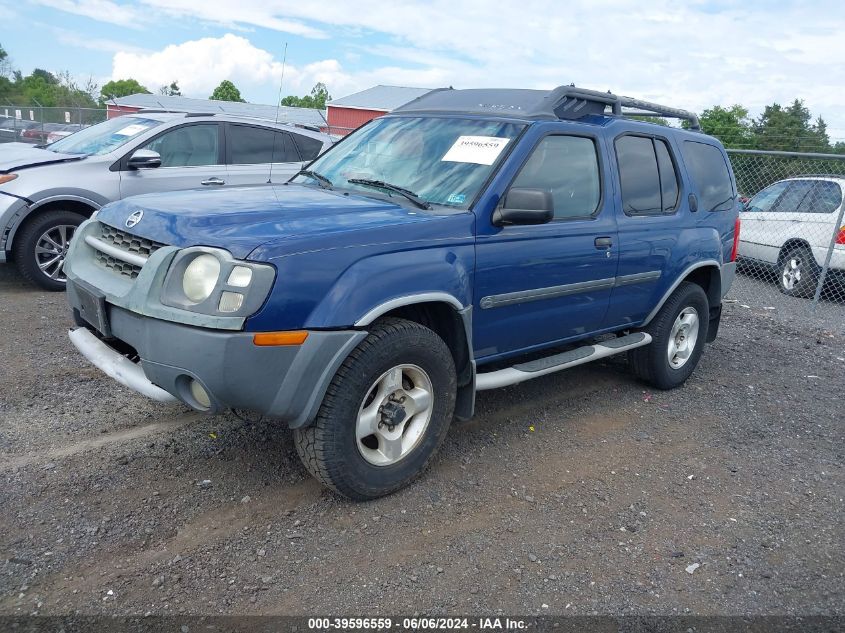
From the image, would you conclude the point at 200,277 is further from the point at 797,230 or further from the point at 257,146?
the point at 797,230

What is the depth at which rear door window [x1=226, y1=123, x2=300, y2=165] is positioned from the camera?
7.78 meters

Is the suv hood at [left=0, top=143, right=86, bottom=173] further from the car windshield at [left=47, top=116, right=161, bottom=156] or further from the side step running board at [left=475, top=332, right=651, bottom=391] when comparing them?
the side step running board at [left=475, top=332, right=651, bottom=391]

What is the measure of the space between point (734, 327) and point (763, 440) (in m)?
3.45

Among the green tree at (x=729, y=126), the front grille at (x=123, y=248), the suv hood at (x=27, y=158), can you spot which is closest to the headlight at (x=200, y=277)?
the front grille at (x=123, y=248)

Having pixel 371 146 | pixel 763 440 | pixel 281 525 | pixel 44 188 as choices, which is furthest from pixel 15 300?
pixel 763 440

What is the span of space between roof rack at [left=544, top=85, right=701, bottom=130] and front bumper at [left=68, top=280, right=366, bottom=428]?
225 cm

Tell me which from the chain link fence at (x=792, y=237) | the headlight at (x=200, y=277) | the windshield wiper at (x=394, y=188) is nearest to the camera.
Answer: the headlight at (x=200, y=277)

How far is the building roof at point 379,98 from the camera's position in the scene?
46.2 metres

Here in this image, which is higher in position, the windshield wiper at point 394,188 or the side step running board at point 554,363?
the windshield wiper at point 394,188

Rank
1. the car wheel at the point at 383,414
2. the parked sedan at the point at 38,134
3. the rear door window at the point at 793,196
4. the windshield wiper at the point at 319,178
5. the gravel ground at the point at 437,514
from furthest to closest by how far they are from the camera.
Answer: the parked sedan at the point at 38,134
the rear door window at the point at 793,196
the windshield wiper at the point at 319,178
the car wheel at the point at 383,414
the gravel ground at the point at 437,514

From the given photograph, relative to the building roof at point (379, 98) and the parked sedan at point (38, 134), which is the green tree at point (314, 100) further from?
the parked sedan at point (38, 134)

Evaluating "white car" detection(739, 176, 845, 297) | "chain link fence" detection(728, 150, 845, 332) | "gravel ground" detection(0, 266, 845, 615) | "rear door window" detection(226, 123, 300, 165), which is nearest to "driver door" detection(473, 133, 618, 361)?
"gravel ground" detection(0, 266, 845, 615)

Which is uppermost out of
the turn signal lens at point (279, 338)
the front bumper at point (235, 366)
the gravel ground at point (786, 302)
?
the turn signal lens at point (279, 338)

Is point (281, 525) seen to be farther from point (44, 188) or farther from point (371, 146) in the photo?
point (44, 188)
